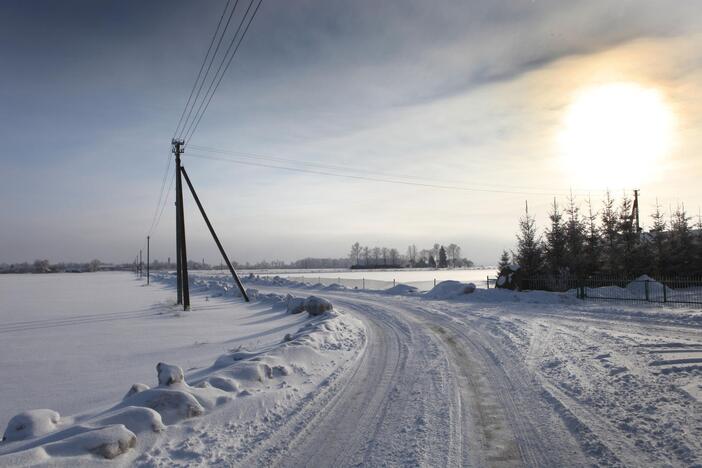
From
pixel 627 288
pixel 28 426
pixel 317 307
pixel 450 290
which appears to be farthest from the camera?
pixel 450 290

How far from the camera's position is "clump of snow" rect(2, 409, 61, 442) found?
16.5 ft

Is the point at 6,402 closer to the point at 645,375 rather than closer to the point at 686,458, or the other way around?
the point at 686,458

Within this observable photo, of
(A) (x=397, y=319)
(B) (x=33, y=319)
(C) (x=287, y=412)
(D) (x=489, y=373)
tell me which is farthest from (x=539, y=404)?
(B) (x=33, y=319)

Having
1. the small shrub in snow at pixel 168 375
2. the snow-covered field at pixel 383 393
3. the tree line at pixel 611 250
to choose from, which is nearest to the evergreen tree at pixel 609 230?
the tree line at pixel 611 250

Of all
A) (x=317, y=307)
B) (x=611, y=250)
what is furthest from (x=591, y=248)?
(x=317, y=307)

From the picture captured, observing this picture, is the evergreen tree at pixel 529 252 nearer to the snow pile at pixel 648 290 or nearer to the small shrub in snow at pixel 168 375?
the snow pile at pixel 648 290

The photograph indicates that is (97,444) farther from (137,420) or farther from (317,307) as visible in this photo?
(317,307)

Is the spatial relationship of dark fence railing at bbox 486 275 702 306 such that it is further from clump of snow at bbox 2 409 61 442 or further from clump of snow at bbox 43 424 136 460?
clump of snow at bbox 2 409 61 442

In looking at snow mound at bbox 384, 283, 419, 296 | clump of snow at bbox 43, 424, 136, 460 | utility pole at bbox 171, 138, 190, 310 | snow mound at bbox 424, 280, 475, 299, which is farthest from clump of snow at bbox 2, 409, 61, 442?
snow mound at bbox 384, 283, 419, 296

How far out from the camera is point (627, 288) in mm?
22672

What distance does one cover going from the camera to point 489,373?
8.05 meters

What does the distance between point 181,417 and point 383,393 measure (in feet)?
10.0

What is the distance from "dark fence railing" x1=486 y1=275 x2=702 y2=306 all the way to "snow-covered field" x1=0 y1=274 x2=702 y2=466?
6.49 m

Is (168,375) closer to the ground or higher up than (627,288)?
higher up
